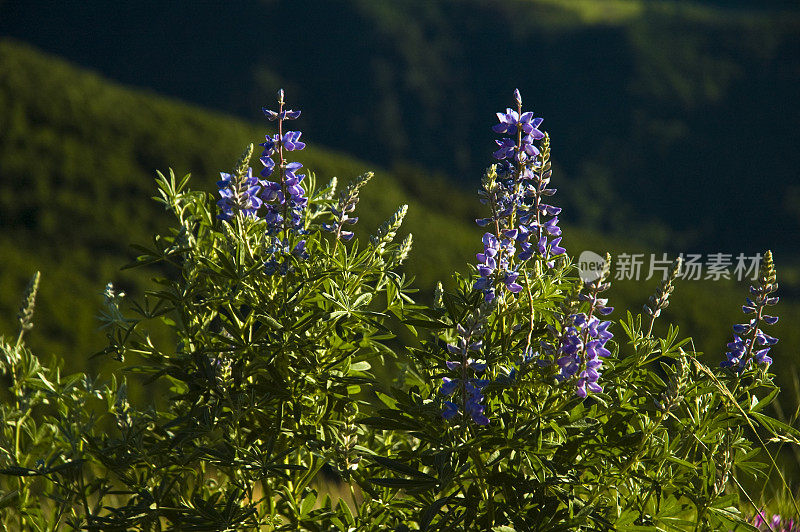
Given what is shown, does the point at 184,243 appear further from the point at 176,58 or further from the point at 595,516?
the point at 176,58

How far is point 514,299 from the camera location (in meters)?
2.35

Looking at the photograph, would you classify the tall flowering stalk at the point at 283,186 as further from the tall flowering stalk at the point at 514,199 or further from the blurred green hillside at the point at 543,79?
the blurred green hillside at the point at 543,79

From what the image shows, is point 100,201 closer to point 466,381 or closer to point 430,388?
point 430,388

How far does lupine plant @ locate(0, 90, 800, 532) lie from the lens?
2145mm

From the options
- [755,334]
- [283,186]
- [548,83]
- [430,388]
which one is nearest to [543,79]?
[548,83]

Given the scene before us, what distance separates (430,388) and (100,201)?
39.8 ft

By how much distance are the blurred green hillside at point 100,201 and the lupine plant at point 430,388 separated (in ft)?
23.7

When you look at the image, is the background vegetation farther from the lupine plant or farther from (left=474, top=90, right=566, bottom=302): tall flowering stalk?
(left=474, top=90, right=566, bottom=302): tall flowering stalk

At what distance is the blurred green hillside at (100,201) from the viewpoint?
10.2 meters

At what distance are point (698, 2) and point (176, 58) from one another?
53.9 metres

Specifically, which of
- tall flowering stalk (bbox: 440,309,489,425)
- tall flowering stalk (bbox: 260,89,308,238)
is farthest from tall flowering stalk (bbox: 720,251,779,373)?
tall flowering stalk (bbox: 260,89,308,238)

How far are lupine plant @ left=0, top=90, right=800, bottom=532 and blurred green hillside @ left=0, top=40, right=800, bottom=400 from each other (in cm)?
723

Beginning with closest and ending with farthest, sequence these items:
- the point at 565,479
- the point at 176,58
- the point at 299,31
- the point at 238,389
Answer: the point at 565,479
the point at 238,389
the point at 299,31
the point at 176,58

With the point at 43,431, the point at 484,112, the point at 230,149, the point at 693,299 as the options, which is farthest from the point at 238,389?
the point at 484,112
